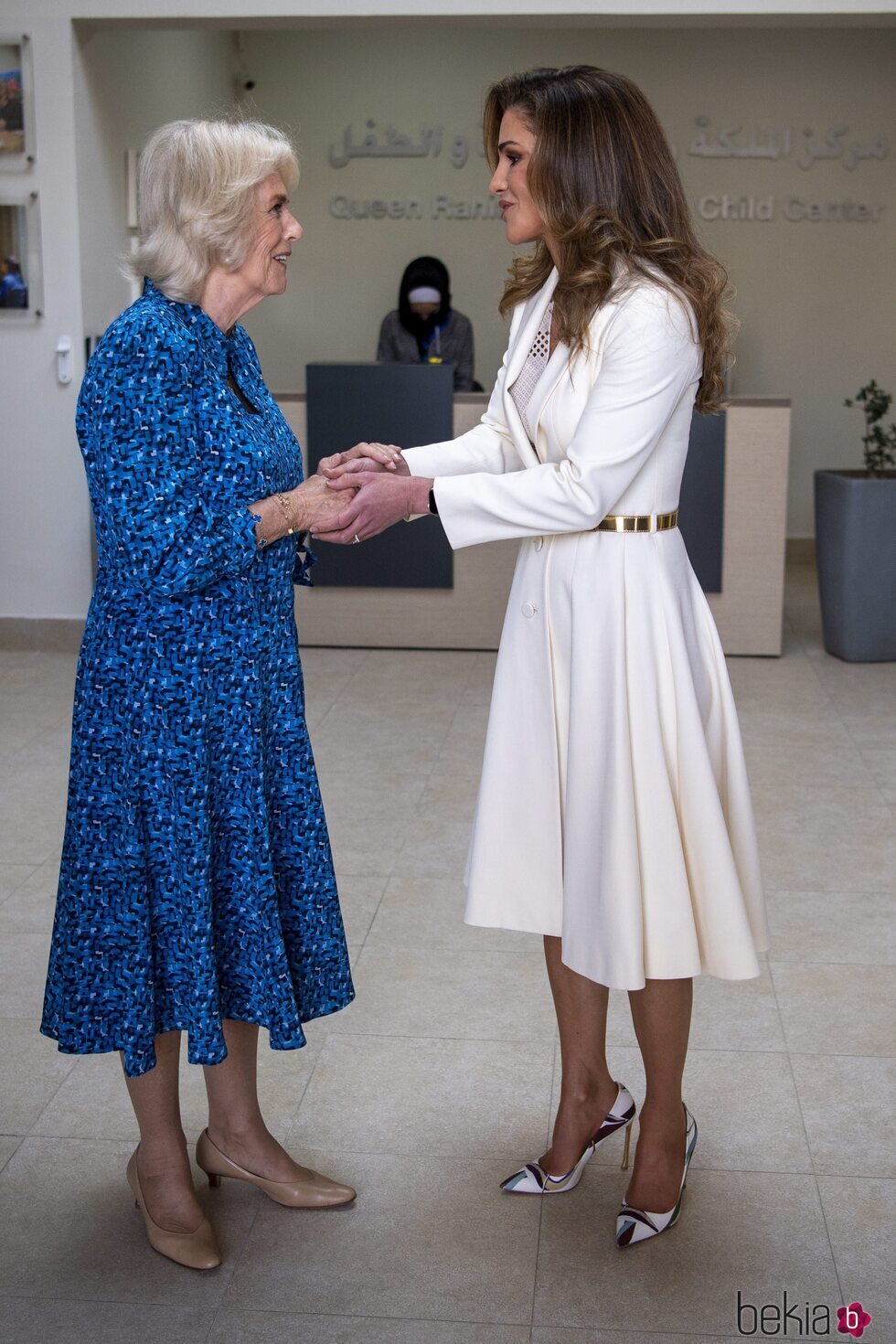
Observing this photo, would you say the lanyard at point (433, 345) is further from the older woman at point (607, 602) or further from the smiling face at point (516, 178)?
the smiling face at point (516, 178)

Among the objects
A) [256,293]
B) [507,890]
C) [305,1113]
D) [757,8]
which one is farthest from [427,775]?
[757,8]

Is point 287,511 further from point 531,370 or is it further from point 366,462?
point 531,370

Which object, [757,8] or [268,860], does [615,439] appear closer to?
[268,860]

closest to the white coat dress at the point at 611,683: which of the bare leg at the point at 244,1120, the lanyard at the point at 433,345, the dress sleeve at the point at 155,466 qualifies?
the dress sleeve at the point at 155,466

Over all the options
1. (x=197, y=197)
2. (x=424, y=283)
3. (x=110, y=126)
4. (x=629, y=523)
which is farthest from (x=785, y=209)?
(x=197, y=197)

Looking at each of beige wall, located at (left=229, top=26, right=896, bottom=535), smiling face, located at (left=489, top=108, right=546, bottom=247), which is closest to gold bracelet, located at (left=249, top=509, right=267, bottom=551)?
smiling face, located at (left=489, top=108, right=546, bottom=247)

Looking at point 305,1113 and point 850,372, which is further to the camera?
point 850,372

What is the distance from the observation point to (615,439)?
2.07 metres

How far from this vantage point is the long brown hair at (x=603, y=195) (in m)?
2.09

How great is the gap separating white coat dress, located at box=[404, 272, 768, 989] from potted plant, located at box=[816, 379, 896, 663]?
426cm

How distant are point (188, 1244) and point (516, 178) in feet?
5.79

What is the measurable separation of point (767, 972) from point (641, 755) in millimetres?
1388

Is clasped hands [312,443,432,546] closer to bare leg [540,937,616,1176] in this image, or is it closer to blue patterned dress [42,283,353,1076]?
blue patterned dress [42,283,353,1076]

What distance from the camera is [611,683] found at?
2.17 meters
